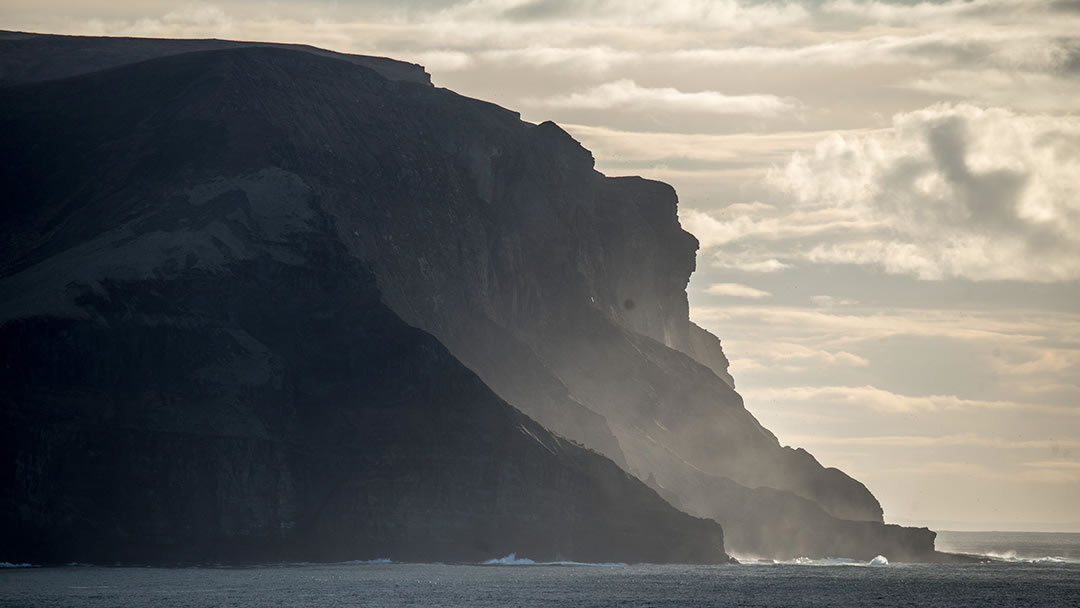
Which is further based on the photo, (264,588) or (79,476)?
(79,476)

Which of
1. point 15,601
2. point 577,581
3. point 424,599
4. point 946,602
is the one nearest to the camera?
point 15,601

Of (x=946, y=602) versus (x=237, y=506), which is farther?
(x=237, y=506)

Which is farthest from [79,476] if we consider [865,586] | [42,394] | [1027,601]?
[1027,601]

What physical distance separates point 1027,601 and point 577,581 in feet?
148

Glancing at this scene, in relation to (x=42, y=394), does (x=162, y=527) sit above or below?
below

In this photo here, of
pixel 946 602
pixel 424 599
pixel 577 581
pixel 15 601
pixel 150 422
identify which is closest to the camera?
pixel 15 601

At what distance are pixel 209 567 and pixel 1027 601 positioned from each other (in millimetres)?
86510

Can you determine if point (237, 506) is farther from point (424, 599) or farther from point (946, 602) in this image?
point (946, 602)

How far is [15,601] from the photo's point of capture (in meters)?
140

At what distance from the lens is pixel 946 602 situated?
167250mm

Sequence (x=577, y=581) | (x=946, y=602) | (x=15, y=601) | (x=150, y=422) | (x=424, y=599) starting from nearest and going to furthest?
1. (x=15, y=601)
2. (x=424, y=599)
3. (x=946, y=602)
4. (x=577, y=581)
5. (x=150, y=422)

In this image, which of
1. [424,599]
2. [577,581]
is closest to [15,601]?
[424,599]

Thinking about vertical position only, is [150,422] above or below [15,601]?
above

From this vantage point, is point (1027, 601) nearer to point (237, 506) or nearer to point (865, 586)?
point (865, 586)
